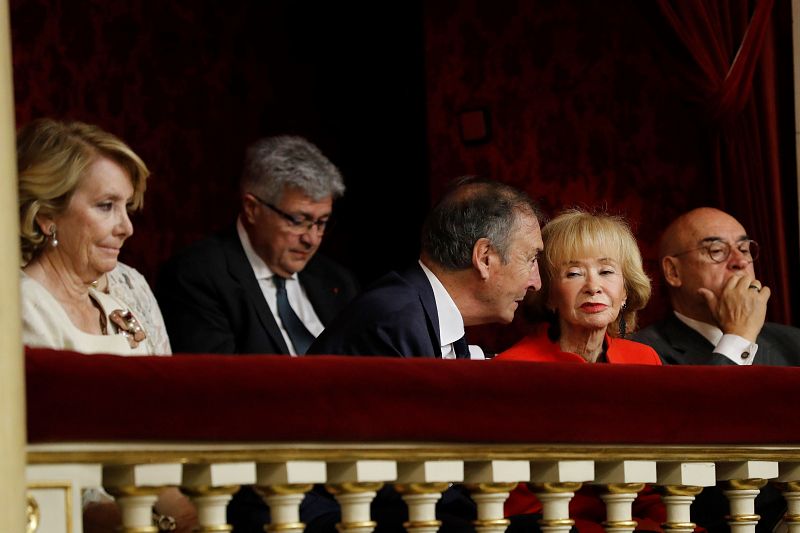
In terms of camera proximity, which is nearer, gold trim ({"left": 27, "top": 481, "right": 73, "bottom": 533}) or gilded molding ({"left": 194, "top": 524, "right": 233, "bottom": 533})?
→ gold trim ({"left": 27, "top": 481, "right": 73, "bottom": 533})

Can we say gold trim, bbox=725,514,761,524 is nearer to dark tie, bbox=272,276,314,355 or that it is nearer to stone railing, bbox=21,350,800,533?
stone railing, bbox=21,350,800,533

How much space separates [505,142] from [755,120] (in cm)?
133

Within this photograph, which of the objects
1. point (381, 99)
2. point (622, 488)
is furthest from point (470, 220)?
point (381, 99)

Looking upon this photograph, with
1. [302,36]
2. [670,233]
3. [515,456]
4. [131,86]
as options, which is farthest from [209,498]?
[302,36]

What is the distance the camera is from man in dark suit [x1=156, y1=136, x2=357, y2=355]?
4145 mm

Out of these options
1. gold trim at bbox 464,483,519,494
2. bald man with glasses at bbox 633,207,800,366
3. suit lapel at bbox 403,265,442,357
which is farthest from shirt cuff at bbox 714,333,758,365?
gold trim at bbox 464,483,519,494

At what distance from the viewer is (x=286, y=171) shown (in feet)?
14.9

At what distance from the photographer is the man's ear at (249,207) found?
449cm

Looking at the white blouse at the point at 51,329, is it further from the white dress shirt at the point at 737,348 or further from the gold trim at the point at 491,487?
the white dress shirt at the point at 737,348

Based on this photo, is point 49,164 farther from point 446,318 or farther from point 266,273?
point 266,273

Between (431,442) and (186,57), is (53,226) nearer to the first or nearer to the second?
(431,442)

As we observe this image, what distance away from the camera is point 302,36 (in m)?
6.43

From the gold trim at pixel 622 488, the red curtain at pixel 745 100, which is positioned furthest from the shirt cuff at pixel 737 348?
the gold trim at pixel 622 488

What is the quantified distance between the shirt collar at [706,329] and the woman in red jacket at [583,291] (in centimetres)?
60
